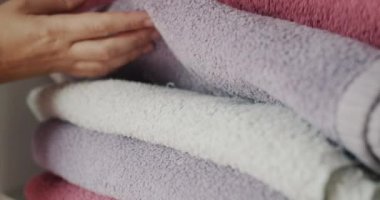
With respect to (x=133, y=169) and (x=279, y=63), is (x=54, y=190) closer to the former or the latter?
(x=133, y=169)

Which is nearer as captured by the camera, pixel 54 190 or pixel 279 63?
pixel 279 63

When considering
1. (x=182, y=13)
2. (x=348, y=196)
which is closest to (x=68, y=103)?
(x=182, y=13)

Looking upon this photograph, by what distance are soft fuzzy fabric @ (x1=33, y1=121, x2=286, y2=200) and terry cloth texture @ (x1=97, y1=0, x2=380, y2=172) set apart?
0.18 feet

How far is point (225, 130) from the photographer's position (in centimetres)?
36

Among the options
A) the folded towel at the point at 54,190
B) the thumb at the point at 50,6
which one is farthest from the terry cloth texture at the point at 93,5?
the folded towel at the point at 54,190

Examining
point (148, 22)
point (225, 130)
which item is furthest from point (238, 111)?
point (148, 22)

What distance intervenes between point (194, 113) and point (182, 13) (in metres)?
0.07

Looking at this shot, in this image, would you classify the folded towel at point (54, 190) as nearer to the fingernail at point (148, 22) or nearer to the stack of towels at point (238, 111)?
the stack of towels at point (238, 111)

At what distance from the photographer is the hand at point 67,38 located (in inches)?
18.4

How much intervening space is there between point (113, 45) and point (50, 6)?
0.07 meters

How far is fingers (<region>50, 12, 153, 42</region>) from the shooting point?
0.46 m

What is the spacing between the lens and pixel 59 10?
51 centimetres

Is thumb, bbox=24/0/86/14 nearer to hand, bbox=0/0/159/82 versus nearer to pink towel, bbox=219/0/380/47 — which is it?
hand, bbox=0/0/159/82

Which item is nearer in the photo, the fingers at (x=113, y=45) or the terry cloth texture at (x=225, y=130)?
the terry cloth texture at (x=225, y=130)
